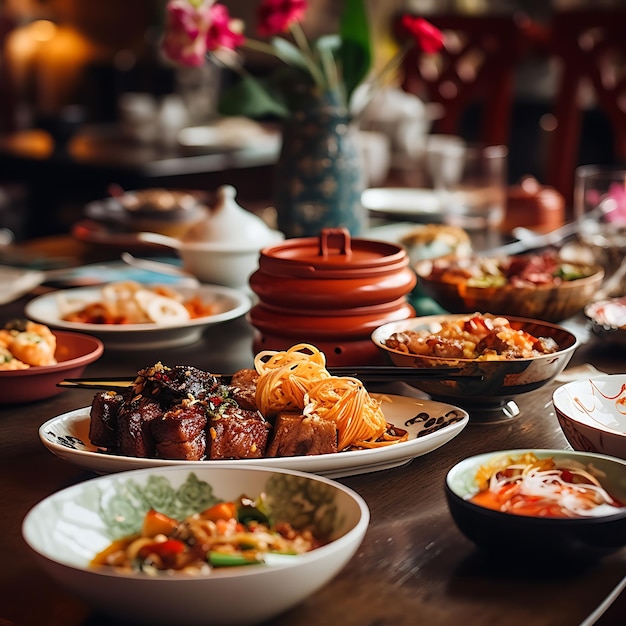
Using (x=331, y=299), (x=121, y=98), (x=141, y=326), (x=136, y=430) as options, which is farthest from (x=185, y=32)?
(x=121, y=98)

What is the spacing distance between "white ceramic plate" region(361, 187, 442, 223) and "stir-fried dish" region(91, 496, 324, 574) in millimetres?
1951

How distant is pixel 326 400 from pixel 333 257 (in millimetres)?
432

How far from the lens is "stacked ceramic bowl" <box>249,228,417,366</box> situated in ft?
5.08

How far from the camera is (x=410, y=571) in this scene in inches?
37.9

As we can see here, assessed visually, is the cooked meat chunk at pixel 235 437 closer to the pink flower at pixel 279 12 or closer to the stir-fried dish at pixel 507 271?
the stir-fried dish at pixel 507 271

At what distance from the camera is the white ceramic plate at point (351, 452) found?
43.4 inches

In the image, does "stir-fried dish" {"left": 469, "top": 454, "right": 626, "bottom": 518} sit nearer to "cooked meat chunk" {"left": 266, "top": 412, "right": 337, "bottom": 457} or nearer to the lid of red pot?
"cooked meat chunk" {"left": 266, "top": 412, "right": 337, "bottom": 457}

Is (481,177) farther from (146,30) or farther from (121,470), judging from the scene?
(146,30)

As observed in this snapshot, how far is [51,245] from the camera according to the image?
2.74 meters

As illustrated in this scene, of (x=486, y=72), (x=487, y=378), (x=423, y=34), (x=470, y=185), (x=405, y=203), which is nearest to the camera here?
(x=487, y=378)

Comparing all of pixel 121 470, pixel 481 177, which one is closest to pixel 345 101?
pixel 481 177

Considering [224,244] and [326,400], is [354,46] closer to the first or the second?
[224,244]

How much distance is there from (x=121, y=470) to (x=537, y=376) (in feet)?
1.87

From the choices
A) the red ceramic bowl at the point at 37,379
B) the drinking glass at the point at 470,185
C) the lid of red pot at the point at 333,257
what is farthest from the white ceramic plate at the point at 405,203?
the red ceramic bowl at the point at 37,379
